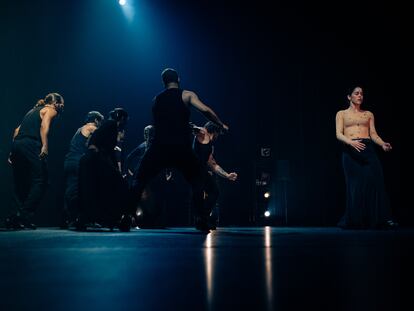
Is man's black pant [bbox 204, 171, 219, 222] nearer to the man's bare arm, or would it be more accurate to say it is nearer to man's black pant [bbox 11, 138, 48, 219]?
the man's bare arm

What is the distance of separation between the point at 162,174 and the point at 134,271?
5998 mm

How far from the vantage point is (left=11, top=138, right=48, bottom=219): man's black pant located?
6496mm

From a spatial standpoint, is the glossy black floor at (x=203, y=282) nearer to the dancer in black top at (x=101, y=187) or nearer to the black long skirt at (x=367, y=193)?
the dancer in black top at (x=101, y=187)

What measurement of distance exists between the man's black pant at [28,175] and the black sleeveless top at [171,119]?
246 cm

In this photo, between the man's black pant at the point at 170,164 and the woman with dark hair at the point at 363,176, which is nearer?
the man's black pant at the point at 170,164

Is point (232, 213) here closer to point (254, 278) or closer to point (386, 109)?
point (386, 109)

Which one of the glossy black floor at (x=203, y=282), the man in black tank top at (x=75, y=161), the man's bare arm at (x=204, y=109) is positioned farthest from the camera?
the man in black tank top at (x=75, y=161)

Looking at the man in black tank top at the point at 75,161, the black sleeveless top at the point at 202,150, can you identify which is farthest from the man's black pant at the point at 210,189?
the man in black tank top at the point at 75,161

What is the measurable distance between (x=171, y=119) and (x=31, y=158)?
2.69 meters

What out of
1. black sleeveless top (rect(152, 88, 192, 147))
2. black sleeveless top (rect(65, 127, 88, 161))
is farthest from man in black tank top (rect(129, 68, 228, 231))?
black sleeveless top (rect(65, 127, 88, 161))

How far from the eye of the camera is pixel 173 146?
4.90m

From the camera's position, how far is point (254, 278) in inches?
62.3

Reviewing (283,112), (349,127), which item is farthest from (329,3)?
(349,127)

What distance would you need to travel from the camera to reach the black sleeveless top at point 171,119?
4941 millimetres
